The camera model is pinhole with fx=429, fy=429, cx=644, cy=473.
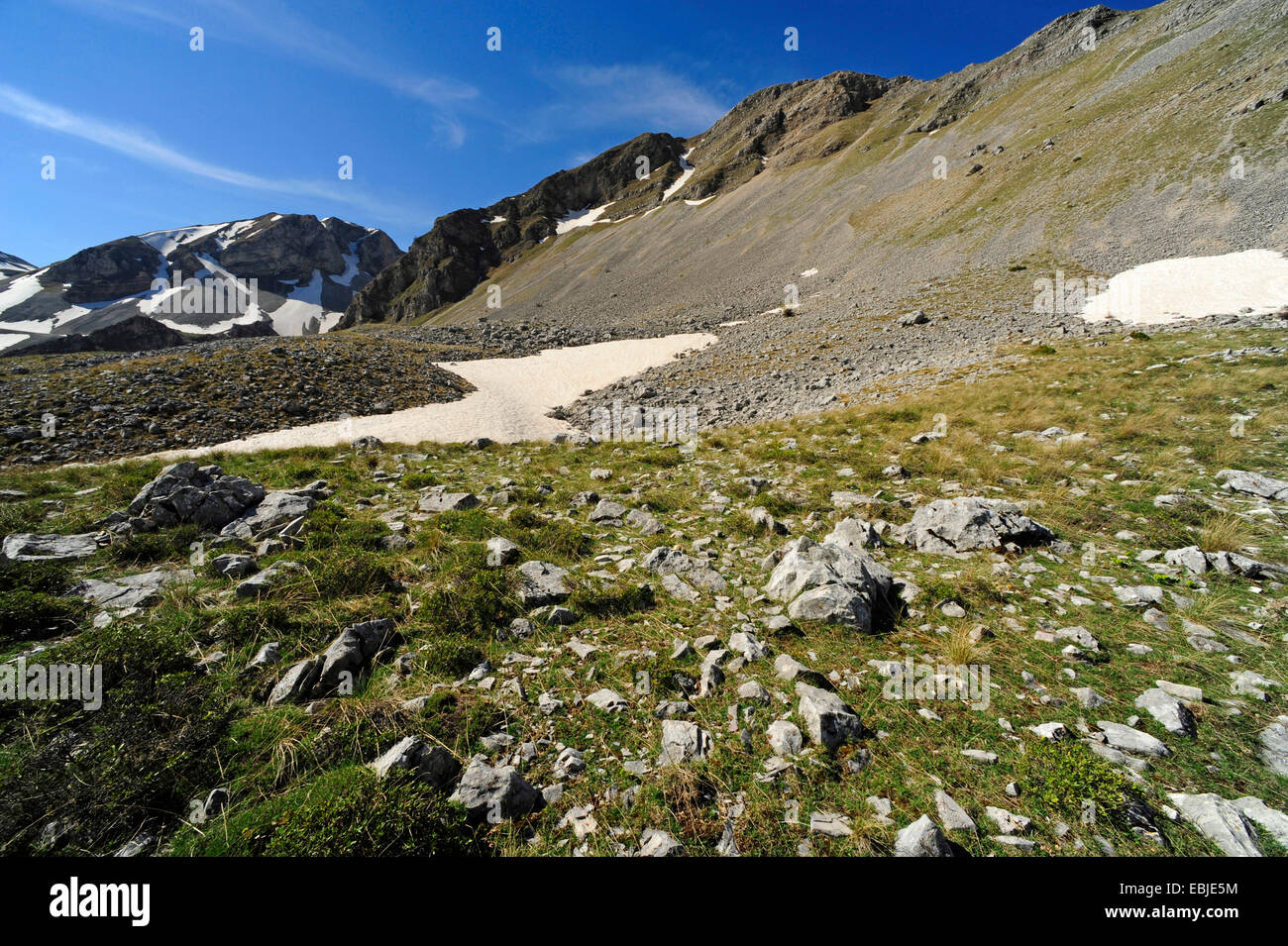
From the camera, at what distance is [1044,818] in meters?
3.21

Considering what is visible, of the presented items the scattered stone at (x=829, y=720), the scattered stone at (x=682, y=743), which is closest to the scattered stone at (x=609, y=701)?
the scattered stone at (x=682, y=743)

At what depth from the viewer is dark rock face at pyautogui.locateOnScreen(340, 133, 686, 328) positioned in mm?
146875

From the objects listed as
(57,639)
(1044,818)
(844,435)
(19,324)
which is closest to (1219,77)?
(844,435)

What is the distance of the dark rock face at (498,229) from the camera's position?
146875mm

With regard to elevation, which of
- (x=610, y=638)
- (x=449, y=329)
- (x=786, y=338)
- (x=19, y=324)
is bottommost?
(x=610, y=638)

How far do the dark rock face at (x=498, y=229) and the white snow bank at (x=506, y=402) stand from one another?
397ft

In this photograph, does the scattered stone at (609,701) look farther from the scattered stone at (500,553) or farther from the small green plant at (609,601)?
the scattered stone at (500,553)

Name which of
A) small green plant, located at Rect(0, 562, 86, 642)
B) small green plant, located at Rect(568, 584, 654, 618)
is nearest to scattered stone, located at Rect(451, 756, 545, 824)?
small green plant, located at Rect(568, 584, 654, 618)

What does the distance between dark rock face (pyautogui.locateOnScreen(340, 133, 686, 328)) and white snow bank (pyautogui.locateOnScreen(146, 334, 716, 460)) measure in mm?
120975

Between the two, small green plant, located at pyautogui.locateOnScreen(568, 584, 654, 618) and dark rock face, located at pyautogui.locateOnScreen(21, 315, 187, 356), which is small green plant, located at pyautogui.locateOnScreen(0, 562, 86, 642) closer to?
small green plant, located at pyautogui.locateOnScreen(568, 584, 654, 618)

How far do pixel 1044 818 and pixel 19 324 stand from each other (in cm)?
27026

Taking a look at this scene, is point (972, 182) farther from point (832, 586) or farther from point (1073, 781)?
point (1073, 781)
